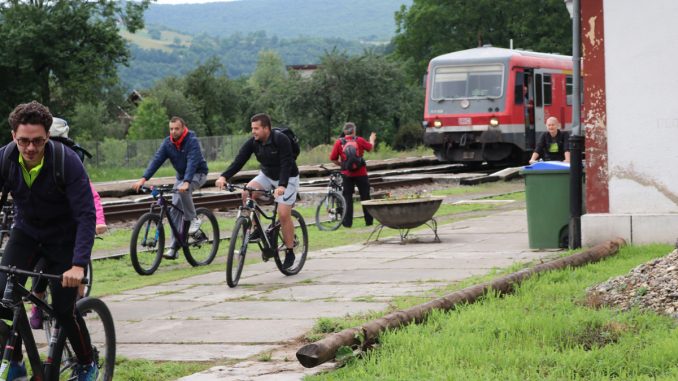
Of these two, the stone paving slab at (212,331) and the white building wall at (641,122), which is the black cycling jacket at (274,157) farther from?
the white building wall at (641,122)

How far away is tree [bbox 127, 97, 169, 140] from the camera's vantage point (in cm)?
9669

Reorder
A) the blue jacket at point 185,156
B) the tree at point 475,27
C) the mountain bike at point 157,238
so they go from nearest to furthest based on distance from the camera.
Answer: the mountain bike at point 157,238
the blue jacket at point 185,156
the tree at point 475,27

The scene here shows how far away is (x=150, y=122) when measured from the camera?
97438 millimetres

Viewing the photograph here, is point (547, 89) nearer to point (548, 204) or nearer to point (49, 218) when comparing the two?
point (548, 204)

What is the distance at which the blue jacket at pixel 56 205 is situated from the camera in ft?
19.9

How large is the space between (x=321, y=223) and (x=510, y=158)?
16584 millimetres

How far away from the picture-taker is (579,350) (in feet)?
23.6

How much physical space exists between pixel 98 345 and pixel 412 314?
2.37 meters

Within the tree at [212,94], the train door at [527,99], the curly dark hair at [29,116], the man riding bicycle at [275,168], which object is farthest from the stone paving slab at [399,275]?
the tree at [212,94]

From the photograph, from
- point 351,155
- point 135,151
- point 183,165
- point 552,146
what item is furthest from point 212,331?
point 135,151

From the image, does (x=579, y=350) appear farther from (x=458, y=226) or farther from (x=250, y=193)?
(x=458, y=226)

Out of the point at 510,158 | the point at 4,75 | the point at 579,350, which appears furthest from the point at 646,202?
the point at 4,75

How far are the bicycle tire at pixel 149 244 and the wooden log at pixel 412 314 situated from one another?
4.76 metres

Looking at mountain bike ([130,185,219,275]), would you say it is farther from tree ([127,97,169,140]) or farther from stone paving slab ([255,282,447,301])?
tree ([127,97,169,140])
